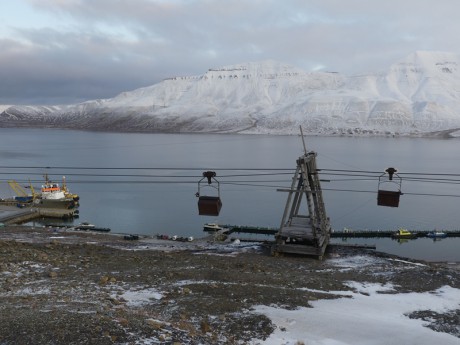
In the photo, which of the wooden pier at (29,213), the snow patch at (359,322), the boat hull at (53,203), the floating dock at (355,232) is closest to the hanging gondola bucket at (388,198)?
the snow patch at (359,322)

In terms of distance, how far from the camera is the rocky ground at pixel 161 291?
9.58m

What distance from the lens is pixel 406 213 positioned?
56312 mm

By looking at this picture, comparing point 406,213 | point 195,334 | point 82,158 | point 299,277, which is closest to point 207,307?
point 195,334

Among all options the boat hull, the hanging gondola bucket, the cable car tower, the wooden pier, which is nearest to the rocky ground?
the cable car tower

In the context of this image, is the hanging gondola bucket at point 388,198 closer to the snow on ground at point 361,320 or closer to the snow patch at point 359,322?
the snow on ground at point 361,320

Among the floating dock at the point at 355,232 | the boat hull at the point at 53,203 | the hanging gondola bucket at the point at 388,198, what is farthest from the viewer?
the boat hull at the point at 53,203

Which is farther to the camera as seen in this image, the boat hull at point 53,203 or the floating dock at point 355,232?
the boat hull at point 53,203

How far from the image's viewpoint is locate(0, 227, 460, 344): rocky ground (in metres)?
9.58

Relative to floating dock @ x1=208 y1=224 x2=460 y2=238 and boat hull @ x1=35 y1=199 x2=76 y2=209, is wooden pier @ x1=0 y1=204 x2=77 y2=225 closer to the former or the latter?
boat hull @ x1=35 y1=199 x2=76 y2=209

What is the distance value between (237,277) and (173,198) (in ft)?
166

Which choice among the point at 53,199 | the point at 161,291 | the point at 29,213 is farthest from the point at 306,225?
the point at 53,199

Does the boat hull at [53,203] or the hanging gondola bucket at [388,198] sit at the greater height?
the hanging gondola bucket at [388,198]

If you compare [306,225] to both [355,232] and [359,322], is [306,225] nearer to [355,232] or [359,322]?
[359,322]

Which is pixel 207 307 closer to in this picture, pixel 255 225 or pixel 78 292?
pixel 78 292
